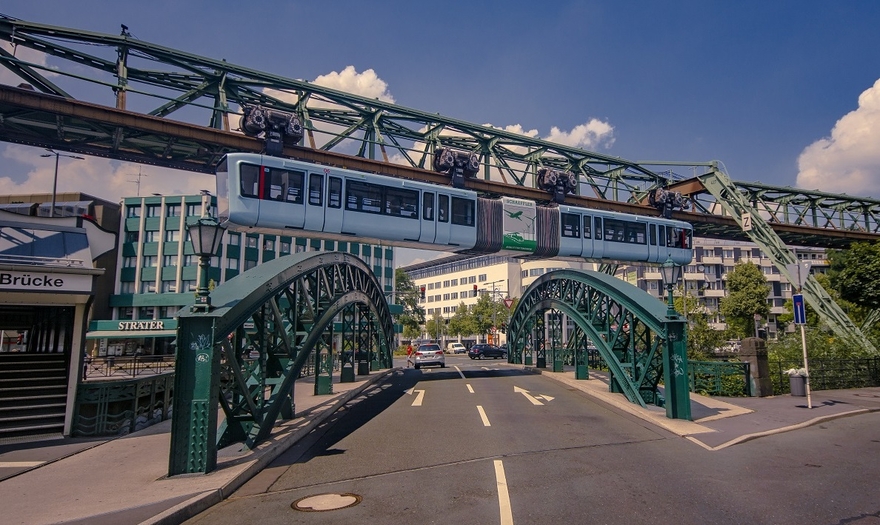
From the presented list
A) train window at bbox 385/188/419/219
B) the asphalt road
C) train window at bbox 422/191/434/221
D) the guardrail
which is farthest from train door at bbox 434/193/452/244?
the guardrail

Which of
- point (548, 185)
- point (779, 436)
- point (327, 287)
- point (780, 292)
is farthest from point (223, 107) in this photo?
point (780, 292)

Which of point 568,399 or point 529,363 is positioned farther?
point 529,363

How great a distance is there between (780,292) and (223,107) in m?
85.9

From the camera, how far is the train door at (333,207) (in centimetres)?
2038

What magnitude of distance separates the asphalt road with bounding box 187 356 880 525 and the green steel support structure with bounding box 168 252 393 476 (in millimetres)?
1035

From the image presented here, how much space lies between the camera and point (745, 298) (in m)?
56.5

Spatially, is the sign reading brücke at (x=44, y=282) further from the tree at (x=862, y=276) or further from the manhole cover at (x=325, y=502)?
the tree at (x=862, y=276)

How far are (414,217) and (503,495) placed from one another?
16294 mm

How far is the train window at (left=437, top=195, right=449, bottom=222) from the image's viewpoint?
2328 centimetres

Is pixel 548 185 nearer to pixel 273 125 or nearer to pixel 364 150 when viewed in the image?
pixel 364 150

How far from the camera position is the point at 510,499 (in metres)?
6.99

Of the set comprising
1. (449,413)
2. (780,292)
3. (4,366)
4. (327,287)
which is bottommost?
(449,413)

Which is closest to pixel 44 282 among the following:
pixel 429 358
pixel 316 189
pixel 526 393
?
pixel 316 189

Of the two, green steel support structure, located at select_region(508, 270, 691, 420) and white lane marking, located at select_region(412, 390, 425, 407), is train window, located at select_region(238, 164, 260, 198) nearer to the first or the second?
white lane marking, located at select_region(412, 390, 425, 407)
